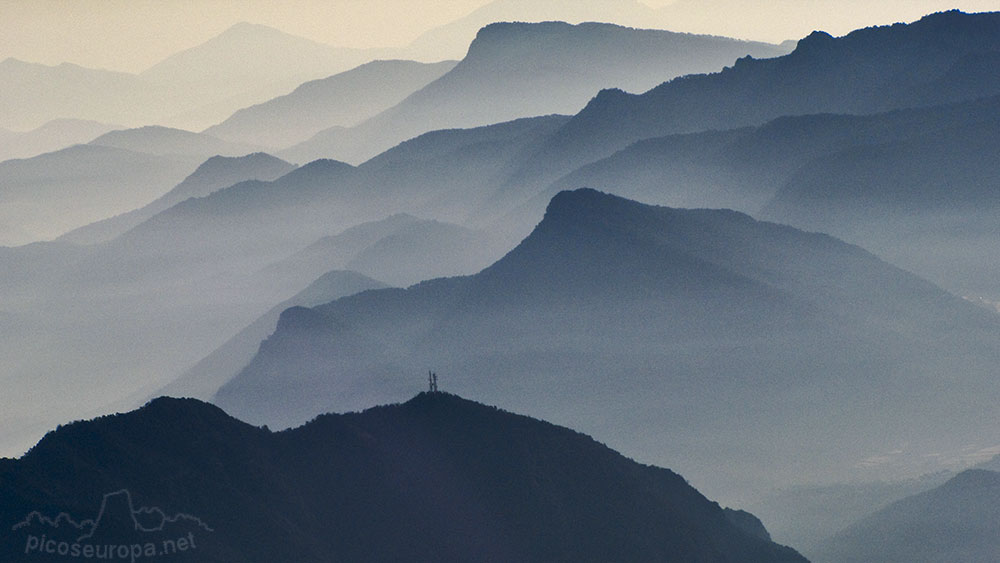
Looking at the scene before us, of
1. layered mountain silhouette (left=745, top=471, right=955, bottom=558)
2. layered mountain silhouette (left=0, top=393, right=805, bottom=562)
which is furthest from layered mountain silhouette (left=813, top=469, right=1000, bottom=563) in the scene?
layered mountain silhouette (left=0, top=393, right=805, bottom=562)

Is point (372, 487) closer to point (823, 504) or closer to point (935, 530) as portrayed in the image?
point (935, 530)

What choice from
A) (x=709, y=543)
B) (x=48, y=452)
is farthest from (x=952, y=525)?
(x=48, y=452)

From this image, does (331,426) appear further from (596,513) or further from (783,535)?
(783,535)

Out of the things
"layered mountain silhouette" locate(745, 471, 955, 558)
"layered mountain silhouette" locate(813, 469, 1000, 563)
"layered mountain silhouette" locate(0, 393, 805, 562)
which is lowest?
"layered mountain silhouette" locate(0, 393, 805, 562)

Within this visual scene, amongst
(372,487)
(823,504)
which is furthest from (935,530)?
(372,487)

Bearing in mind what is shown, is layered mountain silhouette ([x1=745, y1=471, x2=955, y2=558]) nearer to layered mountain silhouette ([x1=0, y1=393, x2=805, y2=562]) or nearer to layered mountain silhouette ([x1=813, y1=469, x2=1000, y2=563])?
layered mountain silhouette ([x1=813, y1=469, x2=1000, y2=563])

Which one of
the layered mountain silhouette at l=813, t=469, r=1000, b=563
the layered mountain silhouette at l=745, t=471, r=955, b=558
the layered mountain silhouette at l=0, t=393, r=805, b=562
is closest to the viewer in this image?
the layered mountain silhouette at l=0, t=393, r=805, b=562
